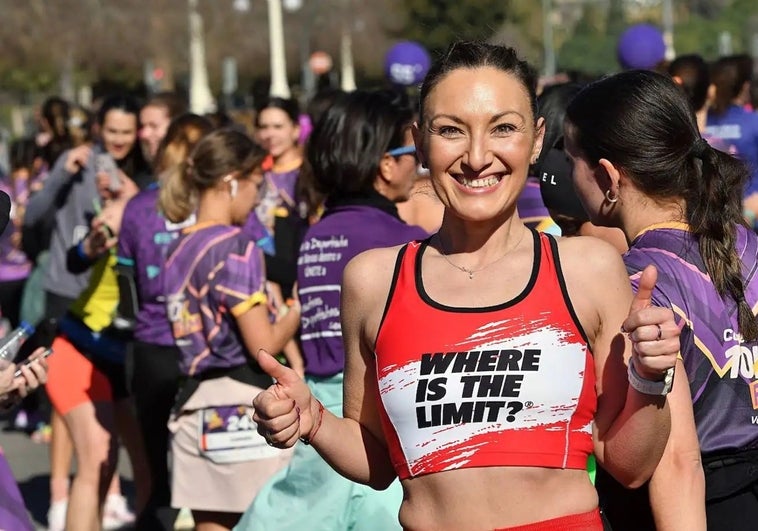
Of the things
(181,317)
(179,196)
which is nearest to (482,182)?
(181,317)

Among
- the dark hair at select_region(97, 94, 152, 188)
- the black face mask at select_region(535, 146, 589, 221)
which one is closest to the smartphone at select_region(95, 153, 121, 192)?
the dark hair at select_region(97, 94, 152, 188)

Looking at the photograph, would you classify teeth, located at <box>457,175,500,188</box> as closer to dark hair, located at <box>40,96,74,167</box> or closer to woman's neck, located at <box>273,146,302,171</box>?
woman's neck, located at <box>273,146,302,171</box>

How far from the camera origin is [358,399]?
10.9 ft

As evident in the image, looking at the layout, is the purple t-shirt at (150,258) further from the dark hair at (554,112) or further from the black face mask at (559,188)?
the black face mask at (559,188)

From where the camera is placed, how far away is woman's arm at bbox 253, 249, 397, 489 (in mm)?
3174

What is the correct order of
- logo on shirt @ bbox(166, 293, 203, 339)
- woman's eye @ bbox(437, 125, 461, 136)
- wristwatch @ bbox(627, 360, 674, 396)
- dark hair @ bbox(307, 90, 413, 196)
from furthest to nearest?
logo on shirt @ bbox(166, 293, 203, 339) < dark hair @ bbox(307, 90, 413, 196) < woman's eye @ bbox(437, 125, 461, 136) < wristwatch @ bbox(627, 360, 674, 396)

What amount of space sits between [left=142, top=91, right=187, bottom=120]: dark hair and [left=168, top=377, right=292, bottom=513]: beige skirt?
324cm

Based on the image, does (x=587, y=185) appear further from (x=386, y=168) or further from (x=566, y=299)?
(x=386, y=168)

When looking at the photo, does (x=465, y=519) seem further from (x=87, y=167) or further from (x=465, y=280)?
(x=87, y=167)

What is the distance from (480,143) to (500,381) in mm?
532

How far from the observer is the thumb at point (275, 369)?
9.64 ft

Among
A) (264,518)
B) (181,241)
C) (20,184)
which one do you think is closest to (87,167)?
(181,241)

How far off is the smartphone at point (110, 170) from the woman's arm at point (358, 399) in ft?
15.2

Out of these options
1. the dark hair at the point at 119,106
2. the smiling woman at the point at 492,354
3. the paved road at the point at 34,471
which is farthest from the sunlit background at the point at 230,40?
the smiling woman at the point at 492,354
